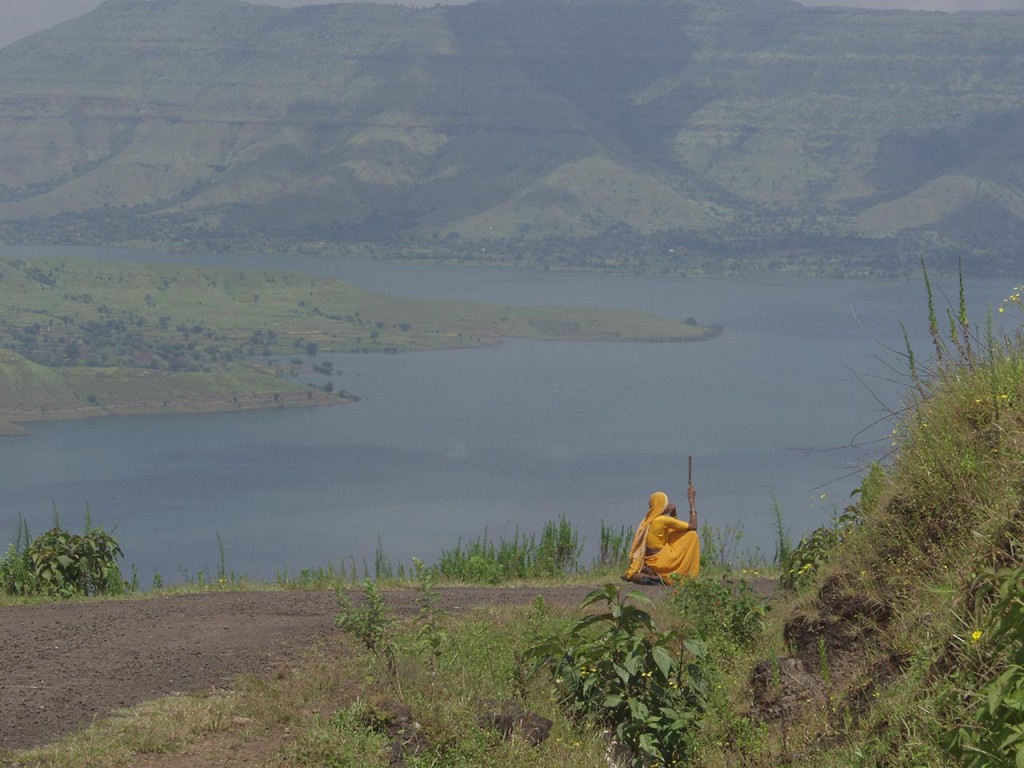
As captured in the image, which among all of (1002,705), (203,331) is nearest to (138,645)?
(1002,705)

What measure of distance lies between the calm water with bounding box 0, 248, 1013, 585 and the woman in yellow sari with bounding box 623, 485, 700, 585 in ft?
60.0

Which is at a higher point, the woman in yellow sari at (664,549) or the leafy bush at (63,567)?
the leafy bush at (63,567)

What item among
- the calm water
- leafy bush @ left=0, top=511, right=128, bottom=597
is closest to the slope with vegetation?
leafy bush @ left=0, top=511, right=128, bottom=597

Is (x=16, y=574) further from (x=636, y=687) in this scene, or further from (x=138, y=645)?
(x=636, y=687)

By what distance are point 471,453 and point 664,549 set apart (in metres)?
67.9

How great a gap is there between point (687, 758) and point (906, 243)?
203 m

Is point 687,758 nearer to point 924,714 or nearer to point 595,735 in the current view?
point 595,735

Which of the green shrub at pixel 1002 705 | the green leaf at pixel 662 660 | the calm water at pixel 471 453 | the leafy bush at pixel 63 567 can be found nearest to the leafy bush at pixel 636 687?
the green leaf at pixel 662 660

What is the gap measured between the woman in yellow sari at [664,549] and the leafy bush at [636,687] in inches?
160

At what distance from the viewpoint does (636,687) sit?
5543 millimetres

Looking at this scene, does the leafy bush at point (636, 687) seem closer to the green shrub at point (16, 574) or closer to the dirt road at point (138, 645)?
the dirt road at point (138, 645)

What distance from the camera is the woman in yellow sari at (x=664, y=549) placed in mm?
9891

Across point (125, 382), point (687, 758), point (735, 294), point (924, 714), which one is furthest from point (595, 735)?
point (735, 294)

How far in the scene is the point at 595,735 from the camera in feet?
17.6
